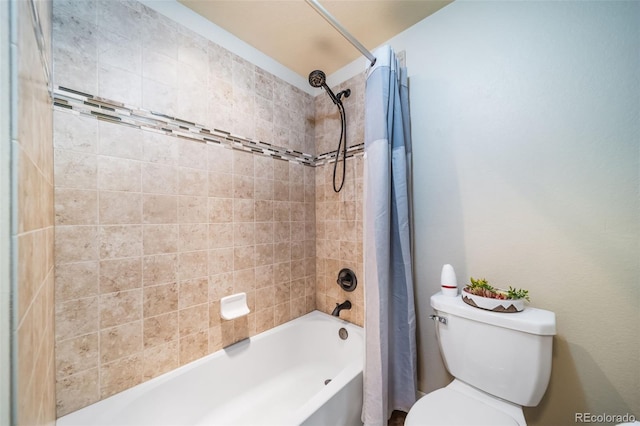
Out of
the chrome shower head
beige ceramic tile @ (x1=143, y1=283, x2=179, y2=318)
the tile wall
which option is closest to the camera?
the tile wall

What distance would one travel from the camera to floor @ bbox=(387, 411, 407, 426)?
135cm

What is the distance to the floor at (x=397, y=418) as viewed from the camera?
135 cm

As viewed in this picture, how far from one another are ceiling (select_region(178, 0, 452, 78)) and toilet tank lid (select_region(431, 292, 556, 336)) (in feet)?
5.26

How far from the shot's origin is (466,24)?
1251 mm

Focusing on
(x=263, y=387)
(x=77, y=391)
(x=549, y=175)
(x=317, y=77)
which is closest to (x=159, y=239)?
(x=77, y=391)

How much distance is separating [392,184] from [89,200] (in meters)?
1.45

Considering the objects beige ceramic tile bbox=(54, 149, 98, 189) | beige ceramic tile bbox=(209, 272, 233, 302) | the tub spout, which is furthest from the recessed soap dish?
beige ceramic tile bbox=(54, 149, 98, 189)

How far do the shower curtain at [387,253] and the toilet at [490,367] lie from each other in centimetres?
25

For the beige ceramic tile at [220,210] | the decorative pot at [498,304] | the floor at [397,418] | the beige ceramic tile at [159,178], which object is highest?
the beige ceramic tile at [159,178]

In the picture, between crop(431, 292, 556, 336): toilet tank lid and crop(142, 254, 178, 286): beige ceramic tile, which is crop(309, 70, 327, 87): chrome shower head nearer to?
crop(142, 254, 178, 286): beige ceramic tile

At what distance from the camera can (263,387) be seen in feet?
5.01

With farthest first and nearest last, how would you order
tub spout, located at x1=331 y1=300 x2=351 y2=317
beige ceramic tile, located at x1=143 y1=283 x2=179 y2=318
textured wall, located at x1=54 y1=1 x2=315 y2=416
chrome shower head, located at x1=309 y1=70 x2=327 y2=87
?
tub spout, located at x1=331 y1=300 x2=351 y2=317
chrome shower head, located at x1=309 y1=70 x2=327 y2=87
beige ceramic tile, located at x1=143 y1=283 x2=179 y2=318
textured wall, located at x1=54 y1=1 x2=315 y2=416

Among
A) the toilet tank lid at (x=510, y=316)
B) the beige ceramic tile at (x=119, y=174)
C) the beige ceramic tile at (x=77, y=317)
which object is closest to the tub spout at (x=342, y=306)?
the toilet tank lid at (x=510, y=316)

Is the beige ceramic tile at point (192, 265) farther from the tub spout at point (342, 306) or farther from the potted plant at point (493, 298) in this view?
the potted plant at point (493, 298)
